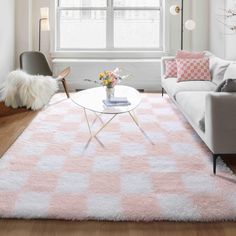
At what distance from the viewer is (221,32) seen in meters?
6.52

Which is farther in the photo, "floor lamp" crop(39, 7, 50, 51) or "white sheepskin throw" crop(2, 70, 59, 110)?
"floor lamp" crop(39, 7, 50, 51)

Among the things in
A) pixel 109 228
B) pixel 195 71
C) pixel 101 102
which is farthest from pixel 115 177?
pixel 195 71

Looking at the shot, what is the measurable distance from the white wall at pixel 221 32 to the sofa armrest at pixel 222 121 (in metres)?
3.19

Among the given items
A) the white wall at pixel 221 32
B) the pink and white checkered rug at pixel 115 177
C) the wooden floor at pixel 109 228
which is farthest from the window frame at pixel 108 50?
the wooden floor at pixel 109 228

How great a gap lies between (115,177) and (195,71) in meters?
3.05

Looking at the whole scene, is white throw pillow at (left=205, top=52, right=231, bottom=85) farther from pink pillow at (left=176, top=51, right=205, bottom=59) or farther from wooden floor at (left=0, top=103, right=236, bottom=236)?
wooden floor at (left=0, top=103, right=236, bottom=236)

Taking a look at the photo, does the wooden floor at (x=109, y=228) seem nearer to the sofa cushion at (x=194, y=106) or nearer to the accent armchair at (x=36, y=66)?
the sofa cushion at (x=194, y=106)

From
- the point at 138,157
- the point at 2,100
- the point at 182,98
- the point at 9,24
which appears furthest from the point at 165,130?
the point at 9,24

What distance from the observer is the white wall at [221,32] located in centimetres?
607

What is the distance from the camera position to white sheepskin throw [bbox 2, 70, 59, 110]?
567 cm

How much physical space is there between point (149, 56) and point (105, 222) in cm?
557

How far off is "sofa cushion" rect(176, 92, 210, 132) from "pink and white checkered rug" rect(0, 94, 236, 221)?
0.26m

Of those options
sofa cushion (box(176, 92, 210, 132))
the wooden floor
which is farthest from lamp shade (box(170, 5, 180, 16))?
the wooden floor

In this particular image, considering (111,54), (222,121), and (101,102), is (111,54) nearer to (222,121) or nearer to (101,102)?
(101,102)
